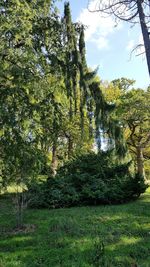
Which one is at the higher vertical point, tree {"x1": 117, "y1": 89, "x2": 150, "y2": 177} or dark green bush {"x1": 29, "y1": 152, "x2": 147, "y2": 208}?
tree {"x1": 117, "y1": 89, "x2": 150, "y2": 177}

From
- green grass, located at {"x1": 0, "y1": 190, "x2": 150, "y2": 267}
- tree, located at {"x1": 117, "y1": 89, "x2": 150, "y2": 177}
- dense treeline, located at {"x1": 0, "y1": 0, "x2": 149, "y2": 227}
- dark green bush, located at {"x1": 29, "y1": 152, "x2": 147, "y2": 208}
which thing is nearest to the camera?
green grass, located at {"x1": 0, "y1": 190, "x2": 150, "y2": 267}

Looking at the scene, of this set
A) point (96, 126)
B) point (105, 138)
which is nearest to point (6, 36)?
point (96, 126)

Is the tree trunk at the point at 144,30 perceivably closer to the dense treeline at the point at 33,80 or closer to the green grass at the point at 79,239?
the dense treeline at the point at 33,80

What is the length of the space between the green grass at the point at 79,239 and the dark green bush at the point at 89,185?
159 cm

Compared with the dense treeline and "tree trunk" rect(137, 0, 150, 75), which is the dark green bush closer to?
the dense treeline

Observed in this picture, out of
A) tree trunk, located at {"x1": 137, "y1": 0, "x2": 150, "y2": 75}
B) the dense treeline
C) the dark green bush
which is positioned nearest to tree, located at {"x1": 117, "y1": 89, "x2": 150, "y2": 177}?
the dark green bush

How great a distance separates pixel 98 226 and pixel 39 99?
3521 mm

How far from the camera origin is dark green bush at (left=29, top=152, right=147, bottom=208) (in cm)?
1202

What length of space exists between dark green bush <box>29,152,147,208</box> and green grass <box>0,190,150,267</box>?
1.59 metres

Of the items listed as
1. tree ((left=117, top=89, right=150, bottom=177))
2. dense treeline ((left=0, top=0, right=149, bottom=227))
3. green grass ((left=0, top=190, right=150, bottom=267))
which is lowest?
green grass ((left=0, top=190, right=150, bottom=267))

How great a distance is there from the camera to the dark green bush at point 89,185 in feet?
39.4

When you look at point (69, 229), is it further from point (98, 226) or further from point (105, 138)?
point (105, 138)

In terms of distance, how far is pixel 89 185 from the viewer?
42.1ft

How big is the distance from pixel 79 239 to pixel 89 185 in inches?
221
